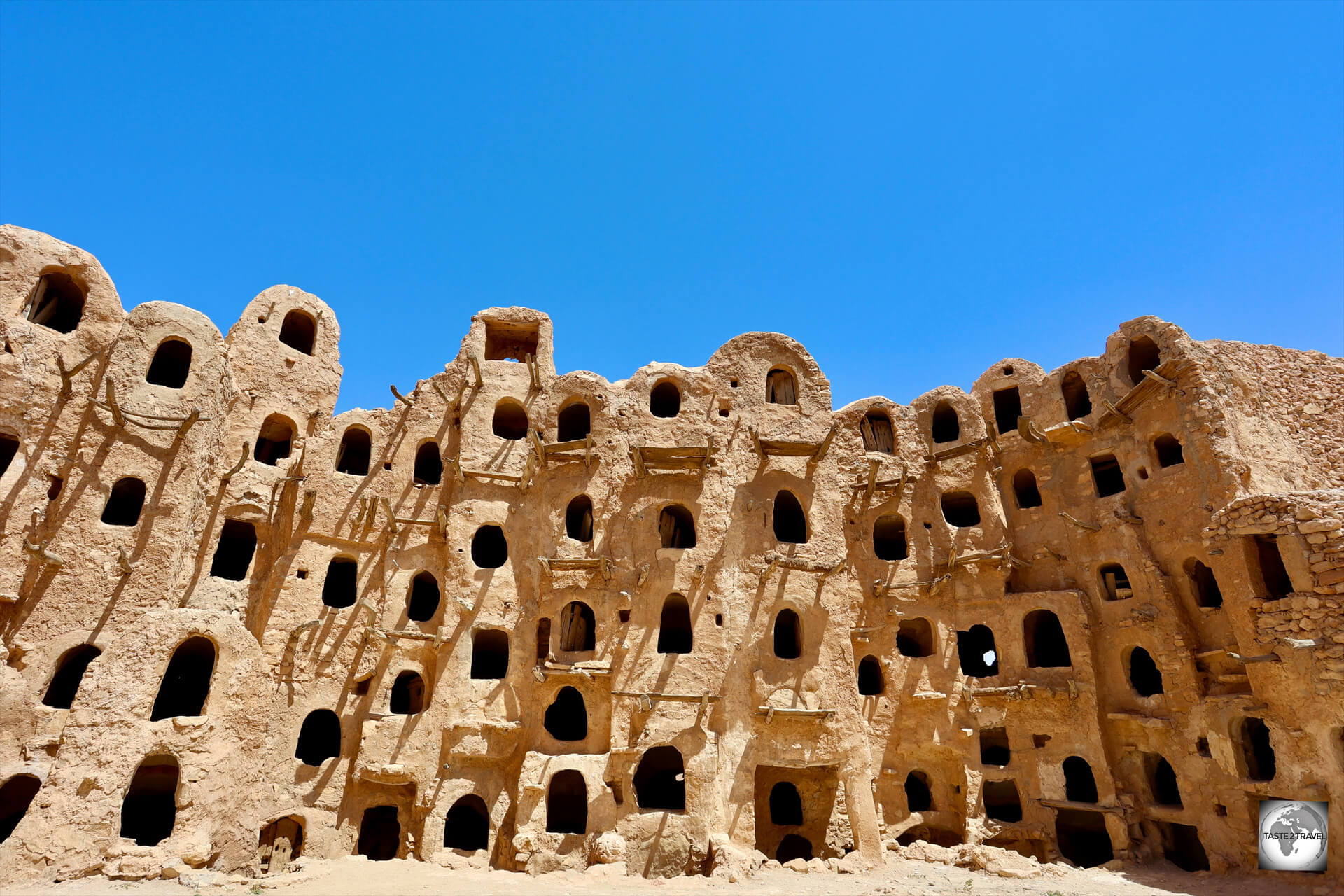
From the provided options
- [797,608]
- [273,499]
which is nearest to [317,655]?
[273,499]

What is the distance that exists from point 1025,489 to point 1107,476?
110 inches

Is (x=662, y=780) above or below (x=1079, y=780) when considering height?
below

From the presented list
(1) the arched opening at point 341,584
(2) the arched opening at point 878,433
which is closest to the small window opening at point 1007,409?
(2) the arched opening at point 878,433

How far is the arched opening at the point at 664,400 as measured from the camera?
26.7 metres

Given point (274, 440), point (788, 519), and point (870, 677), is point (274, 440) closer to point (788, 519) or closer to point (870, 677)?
point (788, 519)

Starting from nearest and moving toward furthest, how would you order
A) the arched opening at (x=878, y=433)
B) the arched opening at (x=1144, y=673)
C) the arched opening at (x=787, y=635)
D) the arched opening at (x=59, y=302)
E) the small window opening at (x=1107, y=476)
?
the arched opening at (x=59, y=302) → the arched opening at (x=1144, y=673) → the arched opening at (x=787, y=635) → the small window opening at (x=1107, y=476) → the arched opening at (x=878, y=433)

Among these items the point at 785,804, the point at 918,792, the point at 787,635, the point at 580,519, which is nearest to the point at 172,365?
the point at 580,519

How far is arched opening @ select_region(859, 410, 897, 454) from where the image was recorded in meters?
28.1

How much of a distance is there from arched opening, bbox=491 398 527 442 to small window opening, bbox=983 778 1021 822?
20.3m

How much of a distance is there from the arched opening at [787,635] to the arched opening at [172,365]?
819 inches

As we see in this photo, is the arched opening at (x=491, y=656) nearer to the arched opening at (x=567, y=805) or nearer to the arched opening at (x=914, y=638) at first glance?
the arched opening at (x=567, y=805)

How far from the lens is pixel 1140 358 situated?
990 inches

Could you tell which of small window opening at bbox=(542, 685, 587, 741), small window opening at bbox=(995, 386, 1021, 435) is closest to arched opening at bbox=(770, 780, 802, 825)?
small window opening at bbox=(542, 685, 587, 741)

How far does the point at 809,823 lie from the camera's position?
2144cm
